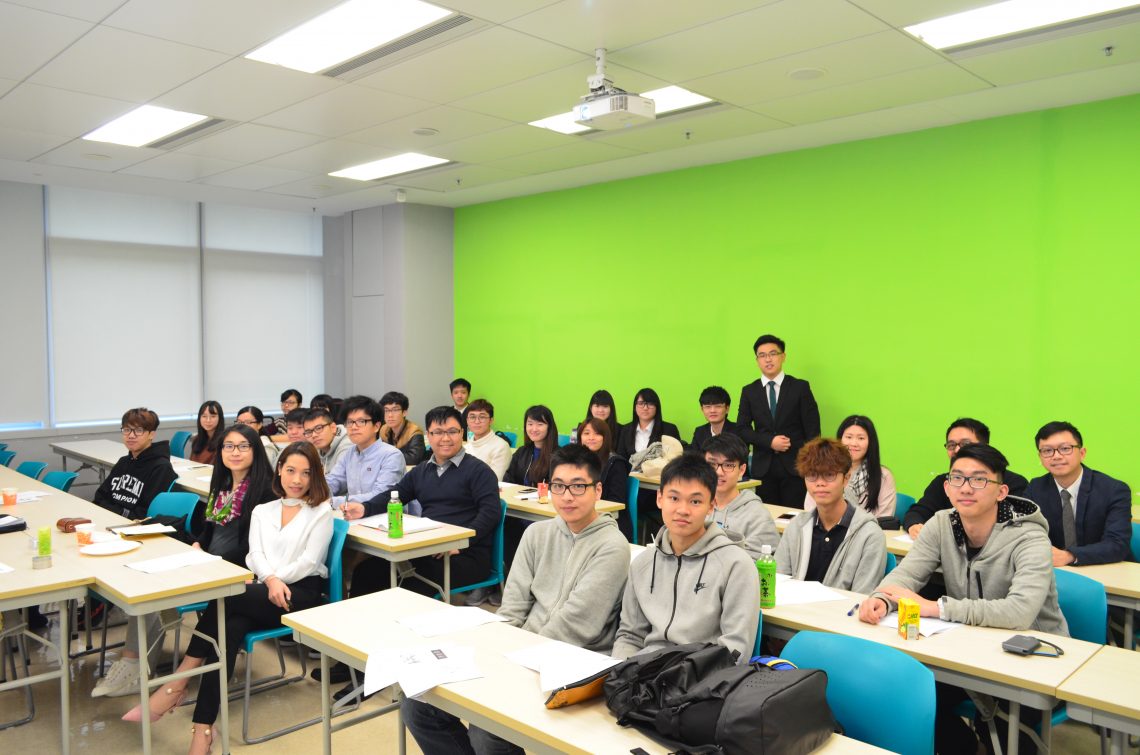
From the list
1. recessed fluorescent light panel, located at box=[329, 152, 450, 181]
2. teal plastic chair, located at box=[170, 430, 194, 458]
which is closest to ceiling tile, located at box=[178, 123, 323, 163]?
recessed fluorescent light panel, located at box=[329, 152, 450, 181]

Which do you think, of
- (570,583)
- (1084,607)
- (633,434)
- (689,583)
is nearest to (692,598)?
(689,583)

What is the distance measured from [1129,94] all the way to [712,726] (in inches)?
197

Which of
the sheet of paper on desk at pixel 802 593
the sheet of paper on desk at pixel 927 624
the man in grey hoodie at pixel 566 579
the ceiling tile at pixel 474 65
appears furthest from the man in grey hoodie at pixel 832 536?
the ceiling tile at pixel 474 65

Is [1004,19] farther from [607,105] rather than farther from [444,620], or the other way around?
[444,620]

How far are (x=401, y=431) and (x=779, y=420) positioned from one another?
3.18 m

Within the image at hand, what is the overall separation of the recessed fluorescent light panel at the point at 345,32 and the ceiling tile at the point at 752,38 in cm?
108

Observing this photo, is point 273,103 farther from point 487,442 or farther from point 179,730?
point 179,730

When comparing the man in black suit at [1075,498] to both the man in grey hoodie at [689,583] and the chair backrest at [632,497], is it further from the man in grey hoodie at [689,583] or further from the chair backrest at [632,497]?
the chair backrest at [632,497]

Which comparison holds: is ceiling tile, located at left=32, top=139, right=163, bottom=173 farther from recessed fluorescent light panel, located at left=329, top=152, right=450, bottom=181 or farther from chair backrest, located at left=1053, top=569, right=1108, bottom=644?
chair backrest, located at left=1053, top=569, right=1108, bottom=644

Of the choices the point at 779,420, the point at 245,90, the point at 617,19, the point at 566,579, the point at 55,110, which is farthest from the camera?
the point at 779,420

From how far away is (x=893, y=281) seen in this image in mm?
6020

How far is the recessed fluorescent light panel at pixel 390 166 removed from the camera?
6875 mm

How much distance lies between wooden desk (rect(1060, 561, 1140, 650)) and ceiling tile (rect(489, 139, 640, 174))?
4.27m

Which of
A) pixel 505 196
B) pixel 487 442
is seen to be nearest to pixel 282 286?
pixel 505 196
